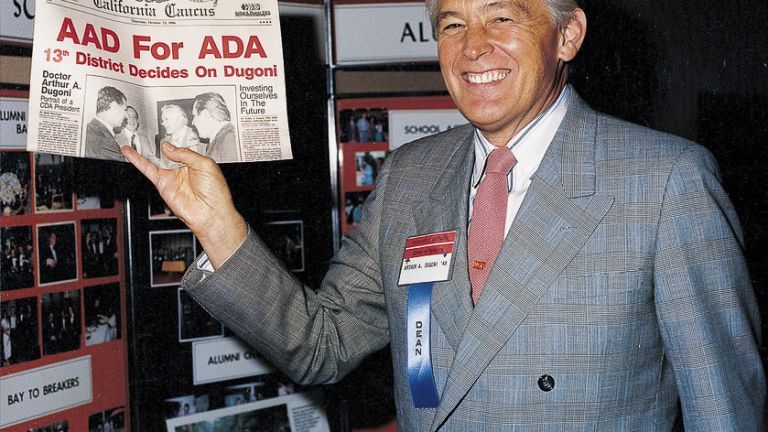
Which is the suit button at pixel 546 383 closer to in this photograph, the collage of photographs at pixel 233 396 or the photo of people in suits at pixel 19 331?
the photo of people in suits at pixel 19 331

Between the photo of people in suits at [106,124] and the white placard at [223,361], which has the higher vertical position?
the photo of people in suits at [106,124]

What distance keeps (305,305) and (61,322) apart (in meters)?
1.09

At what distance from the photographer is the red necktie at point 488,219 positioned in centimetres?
165

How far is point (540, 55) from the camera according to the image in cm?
169

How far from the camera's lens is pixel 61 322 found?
96.9 inches

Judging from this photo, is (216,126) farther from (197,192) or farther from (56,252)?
(56,252)

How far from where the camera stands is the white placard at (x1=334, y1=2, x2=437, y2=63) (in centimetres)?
314

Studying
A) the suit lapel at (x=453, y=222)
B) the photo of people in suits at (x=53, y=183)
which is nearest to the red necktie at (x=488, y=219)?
the suit lapel at (x=453, y=222)

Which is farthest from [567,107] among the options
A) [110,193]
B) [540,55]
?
[110,193]

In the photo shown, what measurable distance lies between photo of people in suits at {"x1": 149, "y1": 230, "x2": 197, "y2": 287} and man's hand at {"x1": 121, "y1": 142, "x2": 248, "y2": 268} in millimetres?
1255

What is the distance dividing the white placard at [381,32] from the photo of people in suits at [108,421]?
1.60m

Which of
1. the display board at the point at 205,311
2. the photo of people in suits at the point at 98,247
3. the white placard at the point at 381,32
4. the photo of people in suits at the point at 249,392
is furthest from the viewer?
the white placard at the point at 381,32

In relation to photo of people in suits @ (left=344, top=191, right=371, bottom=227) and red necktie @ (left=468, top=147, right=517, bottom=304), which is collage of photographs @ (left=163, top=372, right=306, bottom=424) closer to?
photo of people in suits @ (left=344, top=191, right=371, bottom=227)

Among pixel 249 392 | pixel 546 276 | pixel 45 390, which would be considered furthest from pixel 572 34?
pixel 249 392
